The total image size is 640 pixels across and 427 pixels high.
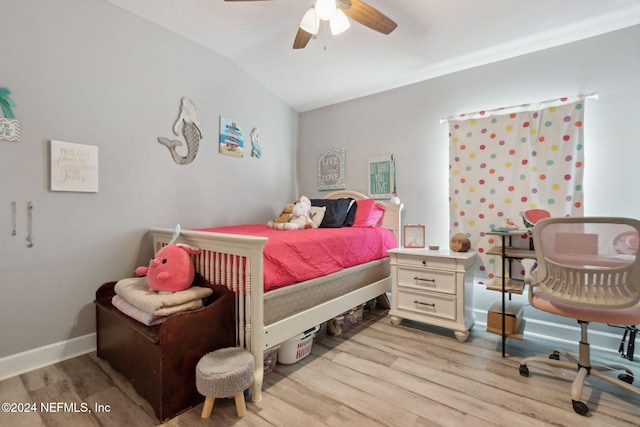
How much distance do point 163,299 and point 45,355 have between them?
120cm

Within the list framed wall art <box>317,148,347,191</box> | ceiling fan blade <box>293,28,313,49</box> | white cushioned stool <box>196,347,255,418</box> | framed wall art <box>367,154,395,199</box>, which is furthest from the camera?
framed wall art <box>317,148,347,191</box>

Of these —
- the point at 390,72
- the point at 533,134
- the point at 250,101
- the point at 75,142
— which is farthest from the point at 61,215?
the point at 533,134

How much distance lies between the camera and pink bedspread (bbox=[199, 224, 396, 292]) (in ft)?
5.90

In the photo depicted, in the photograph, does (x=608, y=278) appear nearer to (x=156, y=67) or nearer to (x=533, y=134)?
(x=533, y=134)

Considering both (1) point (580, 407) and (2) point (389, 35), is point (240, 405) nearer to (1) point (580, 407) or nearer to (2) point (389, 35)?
(1) point (580, 407)

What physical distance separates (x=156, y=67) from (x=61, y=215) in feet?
4.65

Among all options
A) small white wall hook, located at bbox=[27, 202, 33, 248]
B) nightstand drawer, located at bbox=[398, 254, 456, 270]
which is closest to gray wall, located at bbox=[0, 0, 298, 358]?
small white wall hook, located at bbox=[27, 202, 33, 248]

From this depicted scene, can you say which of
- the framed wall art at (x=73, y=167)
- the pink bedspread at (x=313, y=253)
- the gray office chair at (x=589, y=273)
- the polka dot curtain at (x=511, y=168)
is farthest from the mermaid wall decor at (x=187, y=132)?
the gray office chair at (x=589, y=273)

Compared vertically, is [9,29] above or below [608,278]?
above

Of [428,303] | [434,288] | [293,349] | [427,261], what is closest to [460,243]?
[427,261]

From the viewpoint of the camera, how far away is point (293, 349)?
1989mm

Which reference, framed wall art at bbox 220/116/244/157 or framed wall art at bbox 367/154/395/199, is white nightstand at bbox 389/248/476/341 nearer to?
framed wall art at bbox 367/154/395/199

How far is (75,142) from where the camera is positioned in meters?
2.12

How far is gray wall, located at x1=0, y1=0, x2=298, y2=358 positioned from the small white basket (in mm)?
1403
